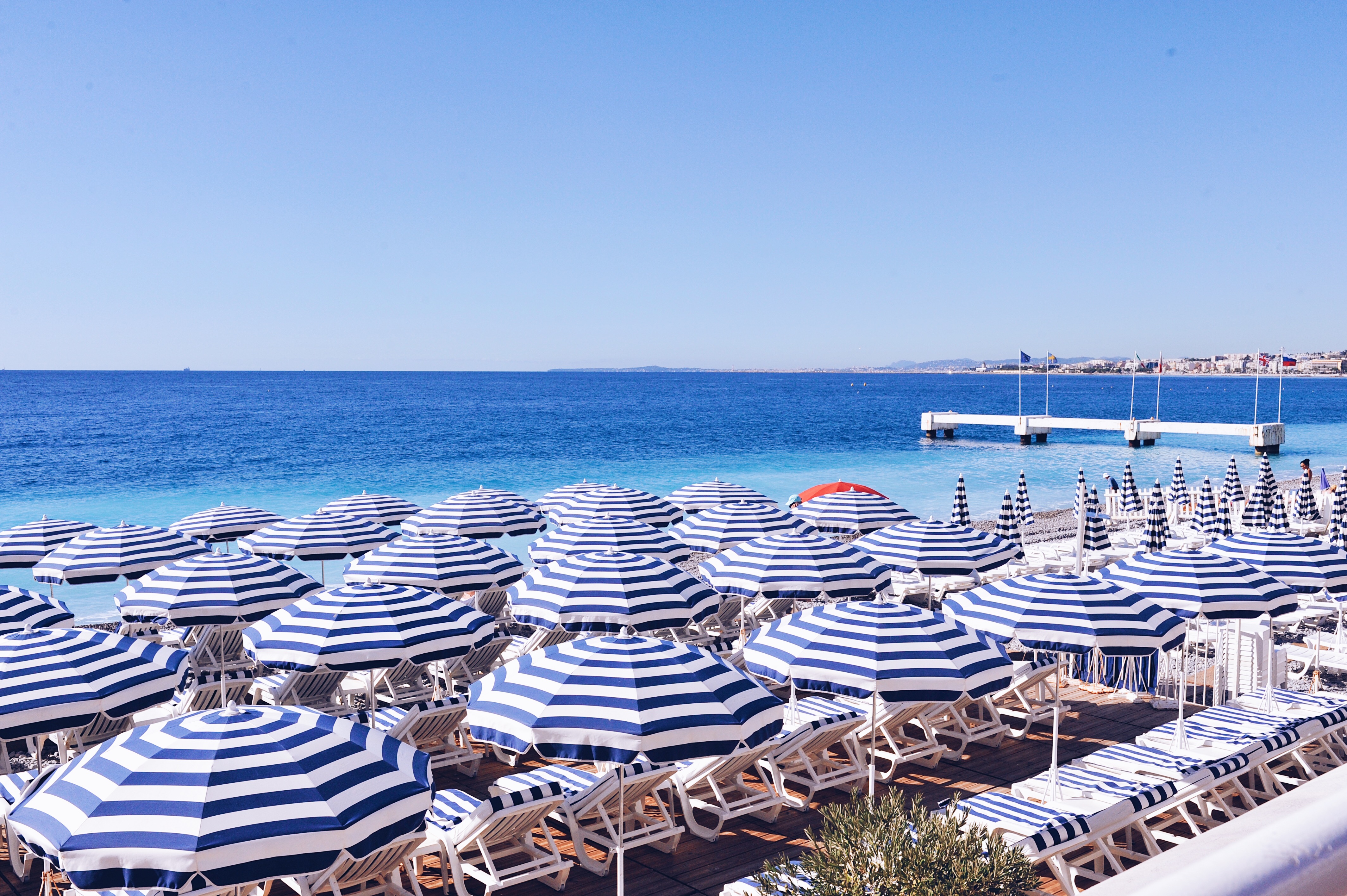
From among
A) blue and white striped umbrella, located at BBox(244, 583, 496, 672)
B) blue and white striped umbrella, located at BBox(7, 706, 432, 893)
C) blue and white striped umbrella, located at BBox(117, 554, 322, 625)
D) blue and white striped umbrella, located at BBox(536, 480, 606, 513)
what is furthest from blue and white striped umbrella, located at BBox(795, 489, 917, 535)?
blue and white striped umbrella, located at BBox(7, 706, 432, 893)

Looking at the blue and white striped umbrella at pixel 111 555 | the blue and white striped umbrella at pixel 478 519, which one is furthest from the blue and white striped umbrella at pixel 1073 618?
the blue and white striped umbrella at pixel 111 555

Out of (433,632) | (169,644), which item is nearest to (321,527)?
(169,644)

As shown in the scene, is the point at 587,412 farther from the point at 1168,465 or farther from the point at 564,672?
the point at 564,672

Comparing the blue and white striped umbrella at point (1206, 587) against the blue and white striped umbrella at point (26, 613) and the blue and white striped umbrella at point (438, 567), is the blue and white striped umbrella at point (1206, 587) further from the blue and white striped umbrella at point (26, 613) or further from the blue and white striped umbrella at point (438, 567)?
the blue and white striped umbrella at point (26, 613)

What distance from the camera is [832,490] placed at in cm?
1997

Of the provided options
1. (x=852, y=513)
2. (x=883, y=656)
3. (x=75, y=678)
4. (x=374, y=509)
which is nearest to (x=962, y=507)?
(x=852, y=513)

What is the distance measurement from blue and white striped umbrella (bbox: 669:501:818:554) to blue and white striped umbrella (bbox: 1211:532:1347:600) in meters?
5.15

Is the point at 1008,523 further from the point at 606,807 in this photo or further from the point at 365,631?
the point at 365,631

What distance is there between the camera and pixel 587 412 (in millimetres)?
98875

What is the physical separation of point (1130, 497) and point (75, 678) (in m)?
22.0

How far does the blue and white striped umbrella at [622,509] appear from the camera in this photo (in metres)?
16.2

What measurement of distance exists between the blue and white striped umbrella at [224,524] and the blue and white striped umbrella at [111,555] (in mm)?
2401

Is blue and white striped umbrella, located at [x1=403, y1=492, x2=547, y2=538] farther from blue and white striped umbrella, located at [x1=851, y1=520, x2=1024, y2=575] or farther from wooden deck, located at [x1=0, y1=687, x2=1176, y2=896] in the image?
wooden deck, located at [x1=0, y1=687, x2=1176, y2=896]

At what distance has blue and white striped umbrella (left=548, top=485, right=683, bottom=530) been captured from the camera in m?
16.2
